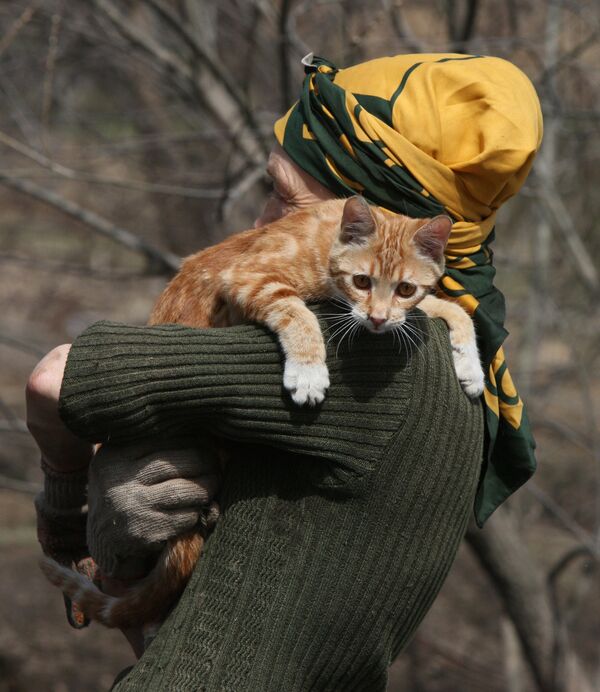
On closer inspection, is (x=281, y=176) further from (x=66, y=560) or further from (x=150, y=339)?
(x=66, y=560)

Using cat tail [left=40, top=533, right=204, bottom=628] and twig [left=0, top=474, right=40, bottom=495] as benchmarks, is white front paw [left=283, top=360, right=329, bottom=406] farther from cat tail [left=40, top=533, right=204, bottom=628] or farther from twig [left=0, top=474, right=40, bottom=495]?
twig [left=0, top=474, right=40, bottom=495]

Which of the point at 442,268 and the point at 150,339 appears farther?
the point at 442,268

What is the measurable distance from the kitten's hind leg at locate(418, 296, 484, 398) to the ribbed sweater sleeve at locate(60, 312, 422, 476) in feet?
0.59

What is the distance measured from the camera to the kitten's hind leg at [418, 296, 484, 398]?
1935 mm

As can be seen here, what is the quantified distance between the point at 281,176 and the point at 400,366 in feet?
1.98

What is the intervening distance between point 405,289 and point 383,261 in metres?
0.08

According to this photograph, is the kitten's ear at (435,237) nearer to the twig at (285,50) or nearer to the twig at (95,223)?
the twig at (285,50)

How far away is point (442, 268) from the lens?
208cm

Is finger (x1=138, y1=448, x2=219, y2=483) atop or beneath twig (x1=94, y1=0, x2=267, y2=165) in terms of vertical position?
atop

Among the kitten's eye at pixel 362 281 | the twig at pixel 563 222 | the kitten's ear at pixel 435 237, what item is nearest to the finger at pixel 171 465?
the kitten's eye at pixel 362 281

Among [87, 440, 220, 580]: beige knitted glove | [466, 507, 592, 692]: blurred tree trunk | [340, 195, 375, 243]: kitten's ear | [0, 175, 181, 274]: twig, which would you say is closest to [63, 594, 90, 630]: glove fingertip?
[87, 440, 220, 580]: beige knitted glove

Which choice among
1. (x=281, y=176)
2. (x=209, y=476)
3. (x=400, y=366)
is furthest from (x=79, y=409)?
(x=281, y=176)

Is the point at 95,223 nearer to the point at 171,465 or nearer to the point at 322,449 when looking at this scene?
the point at 171,465

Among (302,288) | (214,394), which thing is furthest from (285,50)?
(214,394)
